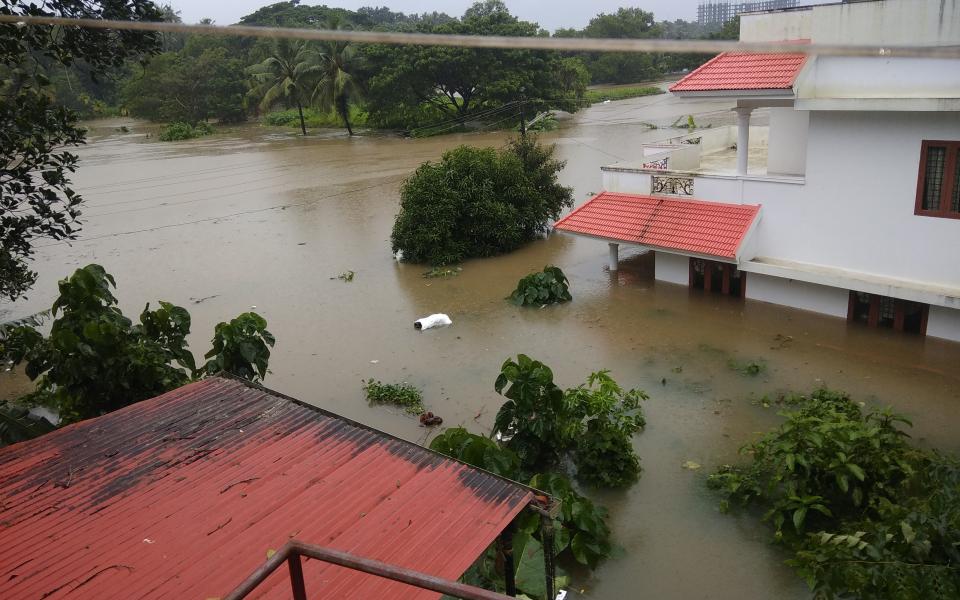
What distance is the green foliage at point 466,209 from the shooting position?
17.0m

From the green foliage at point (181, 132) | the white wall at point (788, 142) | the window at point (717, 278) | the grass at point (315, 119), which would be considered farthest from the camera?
the grass at point (315, 119)

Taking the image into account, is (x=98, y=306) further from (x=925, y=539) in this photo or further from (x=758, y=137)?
(x=758, y=137)

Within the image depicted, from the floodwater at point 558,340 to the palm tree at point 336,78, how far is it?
1859 cm

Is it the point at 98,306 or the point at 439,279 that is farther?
the point at 439,279

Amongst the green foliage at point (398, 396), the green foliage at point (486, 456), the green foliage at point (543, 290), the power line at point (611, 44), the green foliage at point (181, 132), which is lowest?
the green foliage at point (398, 396)

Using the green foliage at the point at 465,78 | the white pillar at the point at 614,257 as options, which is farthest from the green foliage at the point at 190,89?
the white pillar at the point at 614,257

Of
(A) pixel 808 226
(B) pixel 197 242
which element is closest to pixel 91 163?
(B) pixel 197 242

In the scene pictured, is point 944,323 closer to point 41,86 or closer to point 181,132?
point 41,86

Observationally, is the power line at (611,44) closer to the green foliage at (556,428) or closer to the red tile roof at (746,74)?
the green foliage at (556,428)

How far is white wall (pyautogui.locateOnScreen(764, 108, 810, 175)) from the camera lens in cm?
1273

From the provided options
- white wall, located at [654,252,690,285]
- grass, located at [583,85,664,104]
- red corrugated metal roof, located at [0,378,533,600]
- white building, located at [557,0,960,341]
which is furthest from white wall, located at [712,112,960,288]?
grass, located at [583,85,664,104]

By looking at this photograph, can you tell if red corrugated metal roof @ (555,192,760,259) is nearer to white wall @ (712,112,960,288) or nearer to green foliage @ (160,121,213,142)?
white wall @ (712,112,960,288)

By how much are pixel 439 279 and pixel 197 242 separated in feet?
28.2

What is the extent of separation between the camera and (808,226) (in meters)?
11.7
